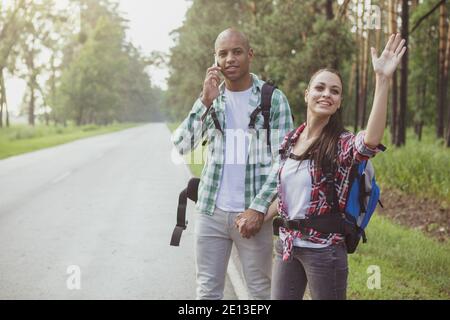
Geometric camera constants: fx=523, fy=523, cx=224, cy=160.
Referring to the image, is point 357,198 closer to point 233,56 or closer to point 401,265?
point 233,56

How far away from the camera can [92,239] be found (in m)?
7.60

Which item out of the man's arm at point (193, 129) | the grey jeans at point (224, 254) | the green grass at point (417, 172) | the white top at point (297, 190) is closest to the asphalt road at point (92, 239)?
the grey jeans at point (224, 254)

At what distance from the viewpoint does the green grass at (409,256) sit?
509cm

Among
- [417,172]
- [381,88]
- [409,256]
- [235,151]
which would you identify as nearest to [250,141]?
[235,151]

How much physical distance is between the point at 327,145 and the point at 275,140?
0.52m

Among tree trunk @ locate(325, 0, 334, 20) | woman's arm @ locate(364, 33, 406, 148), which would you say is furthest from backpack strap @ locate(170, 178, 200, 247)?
tree trunk @ locate(325, 0, 334, 20)

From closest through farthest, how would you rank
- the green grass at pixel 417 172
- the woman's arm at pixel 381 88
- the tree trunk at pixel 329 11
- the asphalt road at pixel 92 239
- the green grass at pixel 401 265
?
the woman's arm at pixel 381 88, the green grass at pixel 401 265, the asphalt road at pixel 92 239, the green grass at pixel 417 172, the tree trunk at pixel 329 11

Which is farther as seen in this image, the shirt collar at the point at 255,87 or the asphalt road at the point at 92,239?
the asphalt road at the point at 92,239

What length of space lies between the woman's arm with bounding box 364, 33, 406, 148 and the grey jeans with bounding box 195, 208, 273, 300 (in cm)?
96

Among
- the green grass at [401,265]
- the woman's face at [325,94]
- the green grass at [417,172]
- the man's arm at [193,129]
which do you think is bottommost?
the green grass at [401,265]

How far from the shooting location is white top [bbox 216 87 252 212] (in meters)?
3.07

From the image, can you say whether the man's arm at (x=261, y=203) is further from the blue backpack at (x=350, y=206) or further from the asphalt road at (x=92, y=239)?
the asphalt road at (x=92, y=239)

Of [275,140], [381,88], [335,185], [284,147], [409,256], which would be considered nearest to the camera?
[381,88]
